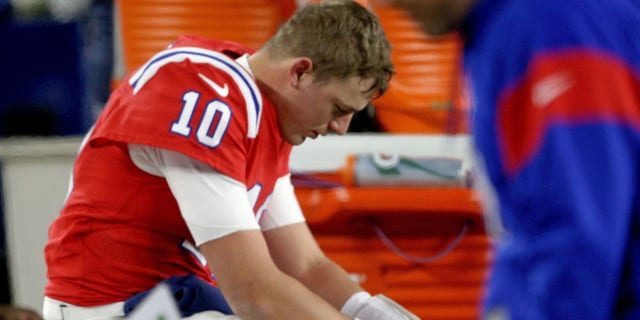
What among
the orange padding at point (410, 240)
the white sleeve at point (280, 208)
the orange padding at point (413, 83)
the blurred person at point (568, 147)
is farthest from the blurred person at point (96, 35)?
the blurred person at point (568, 147)

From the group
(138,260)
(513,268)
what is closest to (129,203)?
(138,260)

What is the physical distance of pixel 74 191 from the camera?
1.84 metres

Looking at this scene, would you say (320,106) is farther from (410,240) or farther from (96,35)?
(96,35)

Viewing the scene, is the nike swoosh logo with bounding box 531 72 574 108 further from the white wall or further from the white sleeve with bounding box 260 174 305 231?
the white wall

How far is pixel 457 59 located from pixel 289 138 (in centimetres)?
78

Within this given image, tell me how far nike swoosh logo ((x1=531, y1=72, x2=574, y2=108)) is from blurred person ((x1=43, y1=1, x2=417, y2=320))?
34.5 inches

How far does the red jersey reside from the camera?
1.66 meters

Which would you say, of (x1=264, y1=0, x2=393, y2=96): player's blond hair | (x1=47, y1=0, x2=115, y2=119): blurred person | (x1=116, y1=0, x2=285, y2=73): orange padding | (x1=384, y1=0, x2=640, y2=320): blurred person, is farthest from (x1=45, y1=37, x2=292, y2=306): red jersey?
(x1=47, y1=0, x2=115, y2=119): blurred person

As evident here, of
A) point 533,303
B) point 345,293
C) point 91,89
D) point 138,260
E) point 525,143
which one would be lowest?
point 91,89

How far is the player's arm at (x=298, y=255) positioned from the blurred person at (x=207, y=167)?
74mm

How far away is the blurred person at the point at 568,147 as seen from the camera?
0.83 meters

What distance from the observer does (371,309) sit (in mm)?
1926

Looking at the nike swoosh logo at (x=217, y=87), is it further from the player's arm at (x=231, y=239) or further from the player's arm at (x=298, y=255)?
the player's arm at (x=298, y=255)

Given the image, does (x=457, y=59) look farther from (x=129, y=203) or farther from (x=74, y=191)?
(x=74, y=191)
